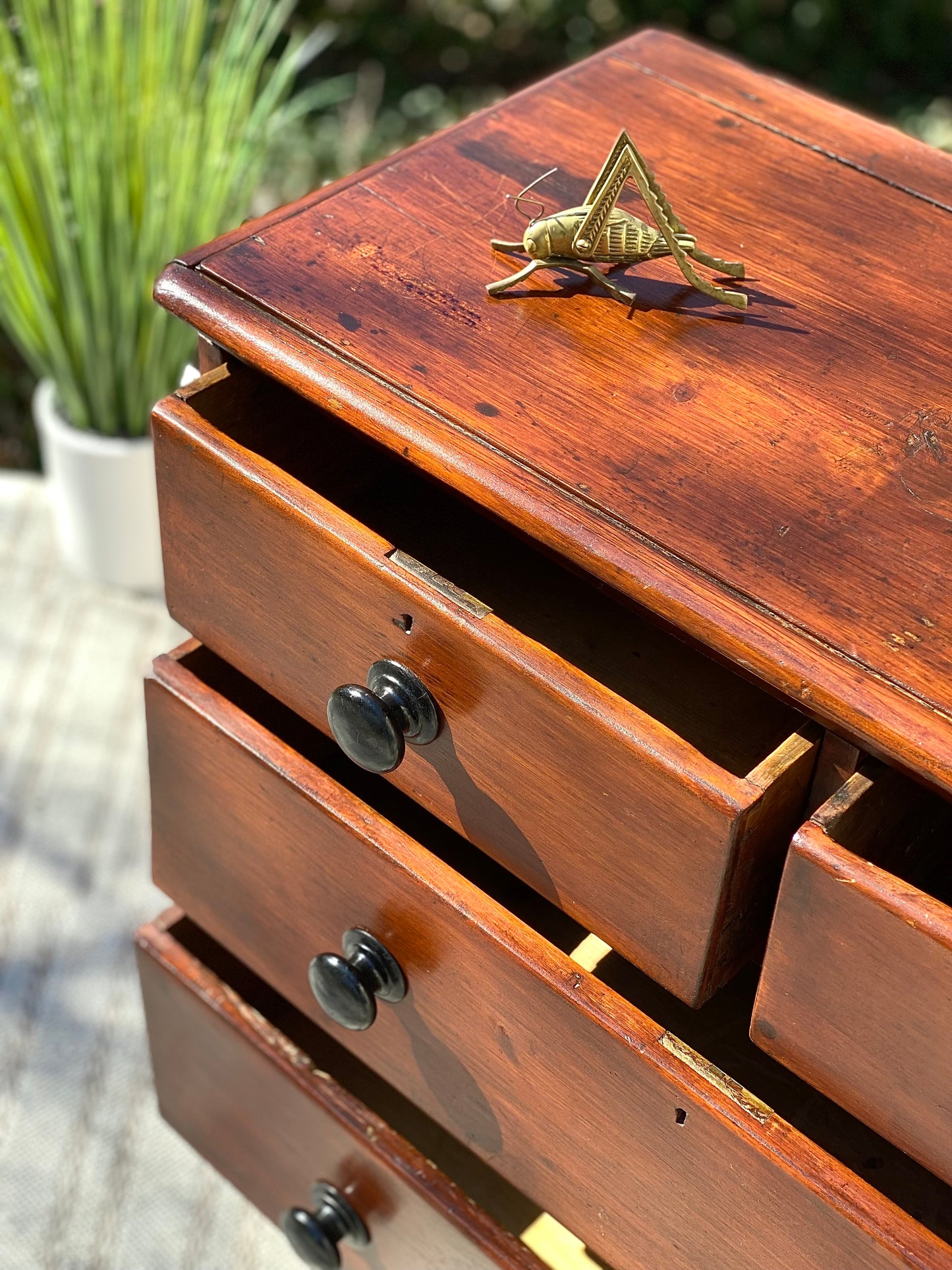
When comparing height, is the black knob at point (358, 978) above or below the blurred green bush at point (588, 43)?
above

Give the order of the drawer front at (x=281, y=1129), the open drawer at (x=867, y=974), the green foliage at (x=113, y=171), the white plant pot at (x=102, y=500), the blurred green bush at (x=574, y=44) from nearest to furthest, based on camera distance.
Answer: the open drawer at (x=867, y=974), the drawer front at (x=281, y=1129), the green foliage at (x=113, y=171), the white plant pot at (x=102, y=500), the blurred green bush at (x=574, y=44)

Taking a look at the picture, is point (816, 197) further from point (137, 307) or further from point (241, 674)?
point (137, 307)

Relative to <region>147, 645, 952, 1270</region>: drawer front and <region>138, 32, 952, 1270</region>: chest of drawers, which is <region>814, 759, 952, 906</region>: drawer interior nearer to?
<region>138, 32, 952, 1270</region>: chest of drawers

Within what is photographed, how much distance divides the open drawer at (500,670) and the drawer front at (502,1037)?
0.03 metres

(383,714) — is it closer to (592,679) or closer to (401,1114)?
(592,679)

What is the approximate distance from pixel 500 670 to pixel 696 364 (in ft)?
0.52

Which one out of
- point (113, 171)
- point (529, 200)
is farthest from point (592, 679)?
point (113, 171)

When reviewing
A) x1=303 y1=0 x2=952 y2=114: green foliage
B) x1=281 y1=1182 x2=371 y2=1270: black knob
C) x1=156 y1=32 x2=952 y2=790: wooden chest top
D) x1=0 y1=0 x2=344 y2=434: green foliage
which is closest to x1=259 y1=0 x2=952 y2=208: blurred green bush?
x1=303 y1=0 x2=952 y2=114: green foliage

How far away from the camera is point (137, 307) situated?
47.8 inches

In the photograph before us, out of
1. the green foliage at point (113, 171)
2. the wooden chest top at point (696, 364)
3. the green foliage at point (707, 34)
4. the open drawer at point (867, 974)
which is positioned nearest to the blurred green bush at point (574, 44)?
the green foliage at point (707, 34)

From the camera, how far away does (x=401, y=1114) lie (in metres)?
0.87

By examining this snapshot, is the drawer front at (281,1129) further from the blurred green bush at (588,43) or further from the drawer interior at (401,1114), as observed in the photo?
the blurred green bush at (588,43)

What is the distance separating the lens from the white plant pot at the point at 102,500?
128cm

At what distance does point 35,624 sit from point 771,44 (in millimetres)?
1472
